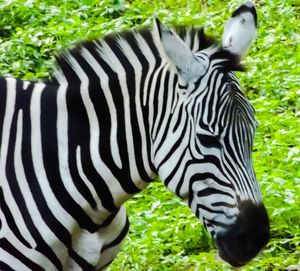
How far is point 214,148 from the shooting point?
3279mm

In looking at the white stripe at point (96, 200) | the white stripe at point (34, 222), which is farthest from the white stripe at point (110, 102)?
the white stripe at point (34, 222)

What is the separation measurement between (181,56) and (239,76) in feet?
17.4

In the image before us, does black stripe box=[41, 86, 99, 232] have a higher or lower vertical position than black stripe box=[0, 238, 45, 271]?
higher

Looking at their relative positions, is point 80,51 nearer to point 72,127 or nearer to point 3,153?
point 72,127

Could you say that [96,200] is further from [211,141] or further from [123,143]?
[211,141]

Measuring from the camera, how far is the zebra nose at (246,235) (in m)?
3.26

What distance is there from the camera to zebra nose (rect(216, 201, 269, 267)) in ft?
10.7

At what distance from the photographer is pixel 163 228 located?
6.05 metres

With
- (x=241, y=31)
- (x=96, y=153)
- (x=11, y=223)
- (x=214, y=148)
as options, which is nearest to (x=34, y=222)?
(x=11, y=223)

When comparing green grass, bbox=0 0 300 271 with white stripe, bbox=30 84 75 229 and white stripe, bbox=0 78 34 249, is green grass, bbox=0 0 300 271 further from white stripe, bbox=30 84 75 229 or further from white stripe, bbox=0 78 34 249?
white stripe, bbox=30 84 75 229

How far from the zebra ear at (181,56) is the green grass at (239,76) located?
337 mm

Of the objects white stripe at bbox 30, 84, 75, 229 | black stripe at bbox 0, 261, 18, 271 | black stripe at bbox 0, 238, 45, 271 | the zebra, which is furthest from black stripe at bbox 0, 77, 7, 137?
black stripe at bbox 0, 261, 18, 271

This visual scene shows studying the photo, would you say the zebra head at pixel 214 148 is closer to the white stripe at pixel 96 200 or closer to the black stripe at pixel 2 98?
the white stripe at pixel 96 200

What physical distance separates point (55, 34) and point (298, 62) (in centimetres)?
343
